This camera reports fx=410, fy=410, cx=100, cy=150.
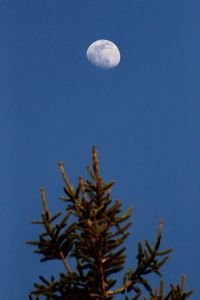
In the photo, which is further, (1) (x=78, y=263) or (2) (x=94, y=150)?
(1) (x=78, y=263)

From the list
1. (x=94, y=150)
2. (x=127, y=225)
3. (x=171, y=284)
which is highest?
(x=94, y=150)

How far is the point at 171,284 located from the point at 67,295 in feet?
6.96

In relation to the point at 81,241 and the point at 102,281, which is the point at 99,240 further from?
the point at 102,281

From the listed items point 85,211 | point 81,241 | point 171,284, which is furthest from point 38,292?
point 171,284

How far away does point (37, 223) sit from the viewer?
791cm

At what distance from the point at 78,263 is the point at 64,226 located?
1.05m

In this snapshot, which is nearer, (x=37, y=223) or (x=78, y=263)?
(x=37, y=223)

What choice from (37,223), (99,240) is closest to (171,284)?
(99,240)

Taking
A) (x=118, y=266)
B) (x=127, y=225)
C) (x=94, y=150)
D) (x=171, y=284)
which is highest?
(x=94, y=150)

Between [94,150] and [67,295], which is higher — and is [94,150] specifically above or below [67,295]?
above

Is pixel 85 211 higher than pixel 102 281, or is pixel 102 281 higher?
pixel 85 211

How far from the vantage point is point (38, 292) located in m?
8.18

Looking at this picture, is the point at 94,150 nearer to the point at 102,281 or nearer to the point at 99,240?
the point at 99,240

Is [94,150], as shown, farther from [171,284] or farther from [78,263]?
[171,284]
